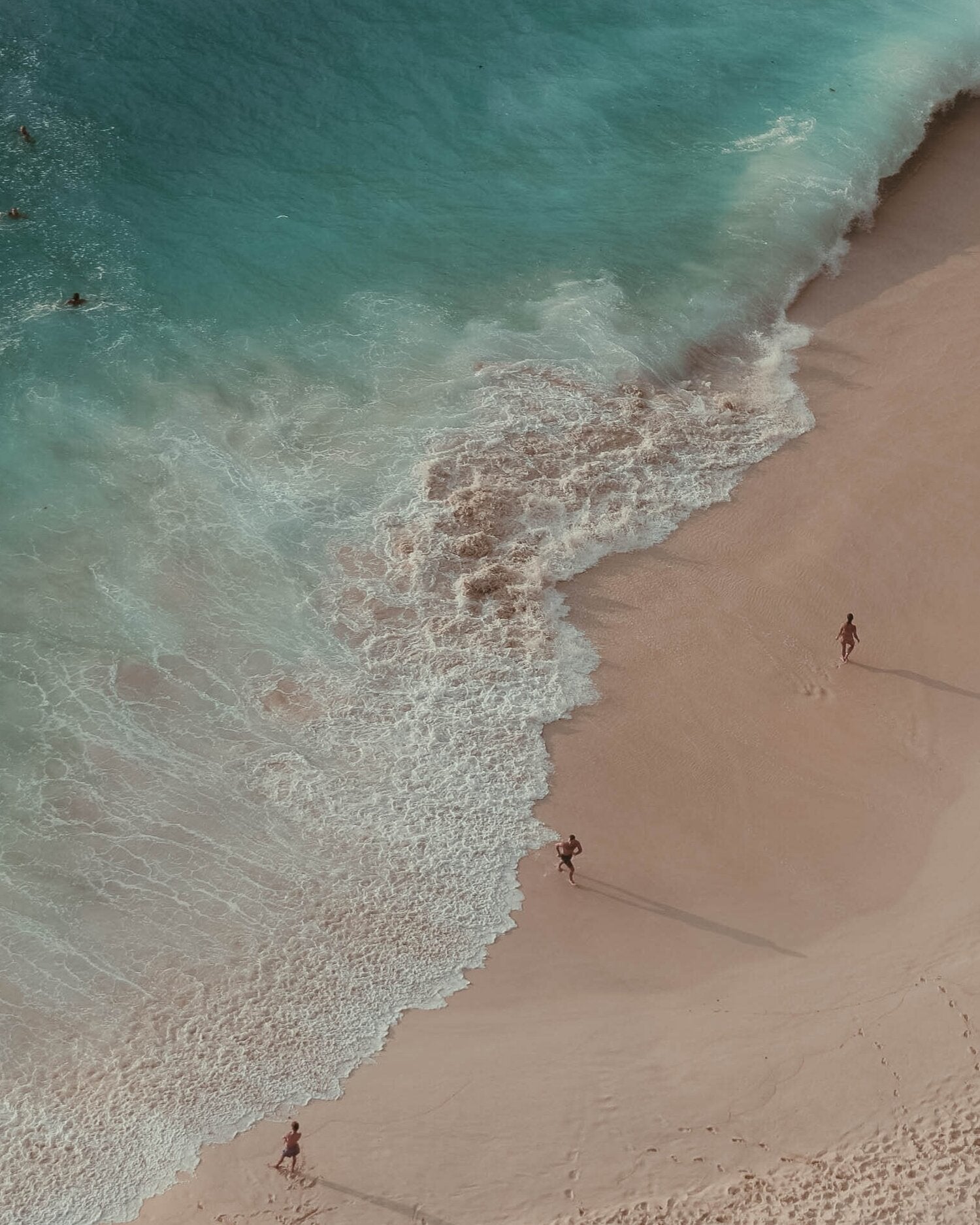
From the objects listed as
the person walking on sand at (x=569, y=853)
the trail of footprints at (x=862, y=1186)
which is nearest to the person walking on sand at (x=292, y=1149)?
the trail of footprints at (x=862, y=1186)

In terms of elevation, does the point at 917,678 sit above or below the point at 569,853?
above

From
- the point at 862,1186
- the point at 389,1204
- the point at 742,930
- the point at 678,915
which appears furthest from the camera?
the point at 678,915

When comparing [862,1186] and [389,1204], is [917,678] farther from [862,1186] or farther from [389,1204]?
[389,1204]

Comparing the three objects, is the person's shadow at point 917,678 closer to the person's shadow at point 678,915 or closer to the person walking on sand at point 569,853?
the person's shadow at point 678,915

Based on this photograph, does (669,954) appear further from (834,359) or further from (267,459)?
(834,359)

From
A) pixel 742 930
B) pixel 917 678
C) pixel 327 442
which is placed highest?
pixel 327 442

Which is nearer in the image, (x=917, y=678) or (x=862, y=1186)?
(x=862, y=1186)

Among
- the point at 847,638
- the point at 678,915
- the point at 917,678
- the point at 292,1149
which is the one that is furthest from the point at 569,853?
the point at 917,678
